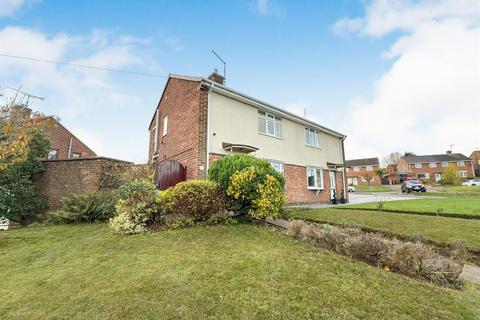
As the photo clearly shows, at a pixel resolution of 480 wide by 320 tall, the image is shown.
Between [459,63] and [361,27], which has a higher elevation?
[361,27]

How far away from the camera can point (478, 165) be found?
62.2 meters

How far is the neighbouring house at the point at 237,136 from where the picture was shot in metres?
10.7

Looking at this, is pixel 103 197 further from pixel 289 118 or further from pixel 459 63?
pixel 459 63

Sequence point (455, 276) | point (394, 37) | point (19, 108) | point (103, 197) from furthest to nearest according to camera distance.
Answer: point (394, 37) < point (103, 197) < point (19, 108) < point (455, 276)

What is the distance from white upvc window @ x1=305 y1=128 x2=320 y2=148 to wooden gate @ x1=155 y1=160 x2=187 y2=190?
9.72m

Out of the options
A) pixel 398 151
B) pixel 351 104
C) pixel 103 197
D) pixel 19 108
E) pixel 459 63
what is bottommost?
pixel 103 197

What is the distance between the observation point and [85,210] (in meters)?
8.83

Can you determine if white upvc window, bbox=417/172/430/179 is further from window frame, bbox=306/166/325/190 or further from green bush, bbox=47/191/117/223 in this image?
green bush, bbox=47/191/117/223

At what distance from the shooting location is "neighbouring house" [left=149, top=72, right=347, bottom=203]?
421 inches

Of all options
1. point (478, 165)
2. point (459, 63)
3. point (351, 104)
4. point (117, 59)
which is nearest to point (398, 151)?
point (478, 165)

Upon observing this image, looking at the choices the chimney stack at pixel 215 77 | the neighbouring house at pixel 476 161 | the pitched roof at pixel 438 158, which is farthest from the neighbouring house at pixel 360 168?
the chimney stack at pixel 215 77

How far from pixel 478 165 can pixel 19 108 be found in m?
92.5

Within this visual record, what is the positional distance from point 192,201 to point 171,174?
442cm

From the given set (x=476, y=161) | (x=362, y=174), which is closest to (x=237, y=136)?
(x=362, y=174)
